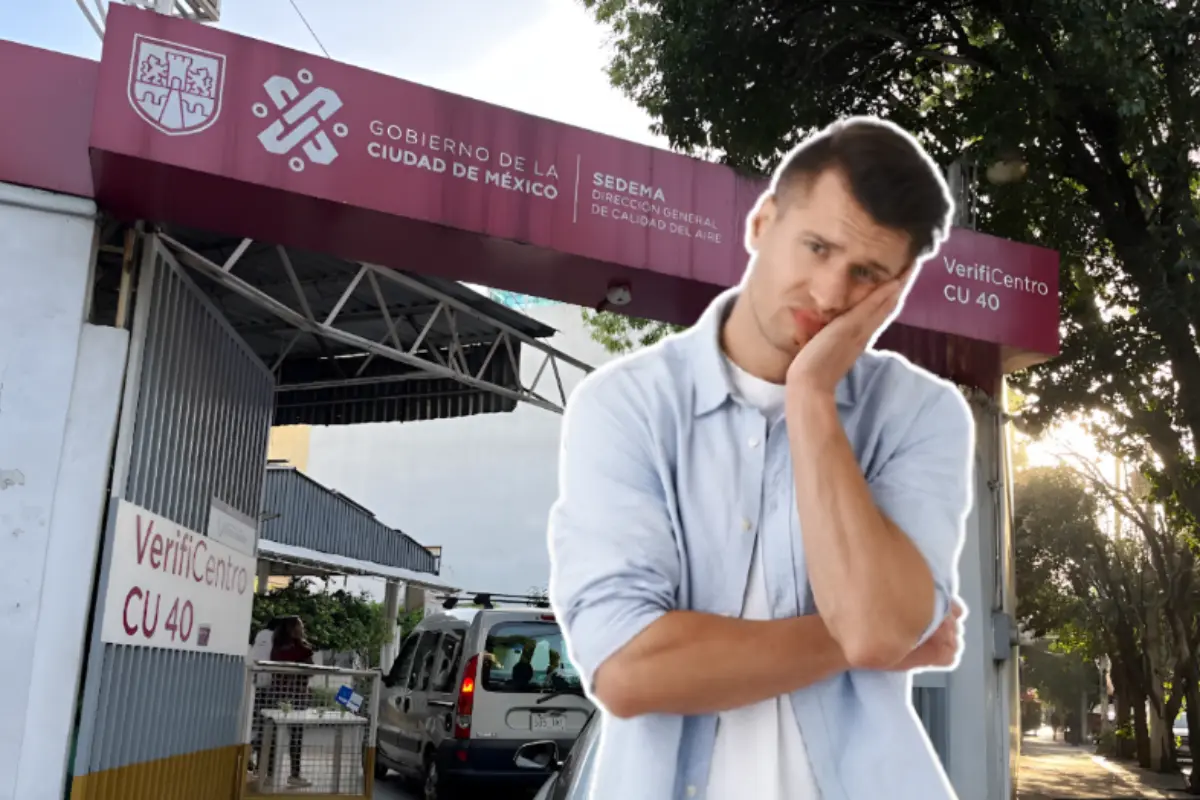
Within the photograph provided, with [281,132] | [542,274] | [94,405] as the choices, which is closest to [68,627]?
[94,405]

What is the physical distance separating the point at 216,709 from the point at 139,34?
14.3ft

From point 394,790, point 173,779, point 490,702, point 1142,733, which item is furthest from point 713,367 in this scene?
point 1142,733

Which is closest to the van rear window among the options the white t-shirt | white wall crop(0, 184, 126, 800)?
white wall crop(0, 184, 126, 800)

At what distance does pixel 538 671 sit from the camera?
30.2ft

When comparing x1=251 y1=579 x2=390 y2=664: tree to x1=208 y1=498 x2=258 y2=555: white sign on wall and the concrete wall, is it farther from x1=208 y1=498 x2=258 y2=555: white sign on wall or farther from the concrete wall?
the concrete wall

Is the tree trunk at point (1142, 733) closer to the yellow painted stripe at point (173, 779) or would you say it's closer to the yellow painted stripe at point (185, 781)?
the yellow painted stripe at point (185, 781)

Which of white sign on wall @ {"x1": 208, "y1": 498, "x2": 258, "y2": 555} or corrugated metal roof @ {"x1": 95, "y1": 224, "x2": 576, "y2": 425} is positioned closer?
white sign on wall @ {"x1": 208, "y1": 498, "x2": 258, "y2": 555}

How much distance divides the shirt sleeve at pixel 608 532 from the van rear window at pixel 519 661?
794 cm

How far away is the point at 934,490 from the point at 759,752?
34 centimetres

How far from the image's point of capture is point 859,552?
1068mm

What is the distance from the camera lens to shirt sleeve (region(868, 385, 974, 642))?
116cm

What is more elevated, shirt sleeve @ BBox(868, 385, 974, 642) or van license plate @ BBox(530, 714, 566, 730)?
shirt sleeve @ BBox(868, 385, 974, 642)

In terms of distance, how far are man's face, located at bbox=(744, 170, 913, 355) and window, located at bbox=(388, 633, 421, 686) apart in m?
9.97

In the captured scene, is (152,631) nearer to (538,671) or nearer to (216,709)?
(216,709)
